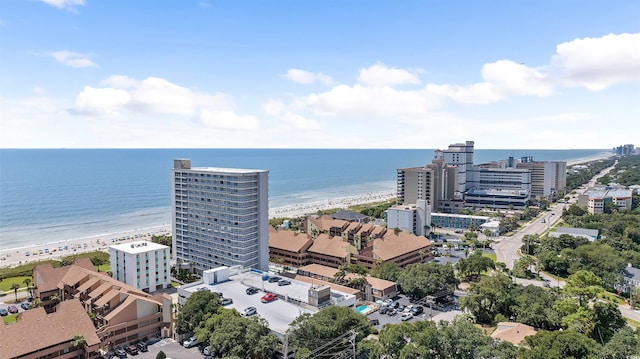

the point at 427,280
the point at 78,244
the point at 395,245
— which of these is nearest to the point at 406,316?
the point at 427,280

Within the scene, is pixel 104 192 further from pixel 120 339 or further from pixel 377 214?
pixel 120 339

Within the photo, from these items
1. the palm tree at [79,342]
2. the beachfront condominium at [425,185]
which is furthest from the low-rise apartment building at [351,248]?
the beachfront condominium at [425,185]

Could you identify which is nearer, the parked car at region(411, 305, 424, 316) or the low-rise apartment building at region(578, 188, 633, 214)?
the parked car at region(411, 305, 424, 316)

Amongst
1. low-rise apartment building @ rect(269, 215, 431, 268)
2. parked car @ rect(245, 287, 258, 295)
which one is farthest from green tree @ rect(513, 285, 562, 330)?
parked car @ rect(245, 287, 258, 295)

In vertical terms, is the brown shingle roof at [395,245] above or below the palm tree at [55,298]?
above

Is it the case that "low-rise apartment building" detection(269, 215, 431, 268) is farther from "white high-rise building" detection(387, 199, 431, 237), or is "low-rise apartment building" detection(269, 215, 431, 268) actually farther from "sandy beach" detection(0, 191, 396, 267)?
"sandy beach" detection(0, 191, 396, 267)

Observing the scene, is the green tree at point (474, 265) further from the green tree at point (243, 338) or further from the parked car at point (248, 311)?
the green tree at point (243, 338)

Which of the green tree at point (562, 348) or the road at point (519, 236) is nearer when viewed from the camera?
the green tree at point (562, 348)
